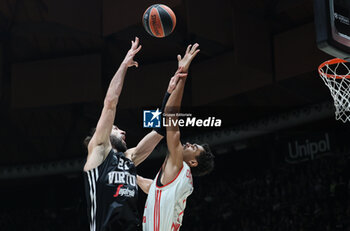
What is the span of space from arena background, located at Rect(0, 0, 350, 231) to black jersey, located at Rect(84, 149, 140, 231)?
7147 mm

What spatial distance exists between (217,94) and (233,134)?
256cm

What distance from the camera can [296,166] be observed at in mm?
15406

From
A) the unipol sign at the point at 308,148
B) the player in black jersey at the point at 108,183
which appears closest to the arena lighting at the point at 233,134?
the unipol sign at the point at 308,148

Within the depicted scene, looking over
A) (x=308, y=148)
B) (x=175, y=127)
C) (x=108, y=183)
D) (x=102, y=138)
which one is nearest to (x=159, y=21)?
(x=175, y=127)

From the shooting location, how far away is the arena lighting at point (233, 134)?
47.8ft

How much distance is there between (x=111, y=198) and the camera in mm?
4797

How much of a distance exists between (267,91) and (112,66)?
13.4 feet

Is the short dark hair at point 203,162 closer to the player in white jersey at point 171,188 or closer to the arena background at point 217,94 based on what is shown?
the player in white jersey at point 171,188

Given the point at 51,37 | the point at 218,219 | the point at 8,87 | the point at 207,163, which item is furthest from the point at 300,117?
the point at 207,163

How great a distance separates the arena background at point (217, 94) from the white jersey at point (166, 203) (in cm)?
694

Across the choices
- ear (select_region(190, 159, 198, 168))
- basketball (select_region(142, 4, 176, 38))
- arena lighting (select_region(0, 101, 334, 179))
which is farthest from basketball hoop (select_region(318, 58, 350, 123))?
arena lighting (select_region(0, 101, 334, 179))

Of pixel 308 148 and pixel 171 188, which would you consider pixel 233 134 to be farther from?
pixel 171 188

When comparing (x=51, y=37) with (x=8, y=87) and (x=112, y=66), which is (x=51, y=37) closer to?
(x=112, y=66)

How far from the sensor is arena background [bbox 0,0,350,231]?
41.3 ft
